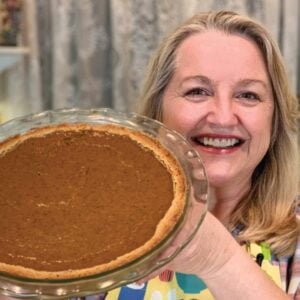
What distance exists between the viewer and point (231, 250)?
2.54ft

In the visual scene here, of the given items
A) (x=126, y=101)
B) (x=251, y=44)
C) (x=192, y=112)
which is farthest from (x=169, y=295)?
(x=126, y=101)

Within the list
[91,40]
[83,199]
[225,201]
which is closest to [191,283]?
[225,201]

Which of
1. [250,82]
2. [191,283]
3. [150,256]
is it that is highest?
[250,82]

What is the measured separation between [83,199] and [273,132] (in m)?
0.62

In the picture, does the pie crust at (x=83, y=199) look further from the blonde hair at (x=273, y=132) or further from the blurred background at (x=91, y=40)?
the blurred background at (x=91, y=40)

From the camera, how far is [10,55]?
1994 mm

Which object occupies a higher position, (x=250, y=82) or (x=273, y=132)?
(x=250, y=82)

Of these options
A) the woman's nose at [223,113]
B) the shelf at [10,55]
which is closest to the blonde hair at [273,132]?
the woman's nose at [223,113]

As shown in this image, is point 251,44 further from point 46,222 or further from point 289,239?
point 46,222

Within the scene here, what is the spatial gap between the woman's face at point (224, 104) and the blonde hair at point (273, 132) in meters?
0.03

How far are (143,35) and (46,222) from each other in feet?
4.69

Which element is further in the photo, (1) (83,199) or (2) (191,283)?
(2) (191,283)

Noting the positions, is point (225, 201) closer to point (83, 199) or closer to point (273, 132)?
point (273, 132)

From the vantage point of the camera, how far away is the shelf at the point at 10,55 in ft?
6.49
